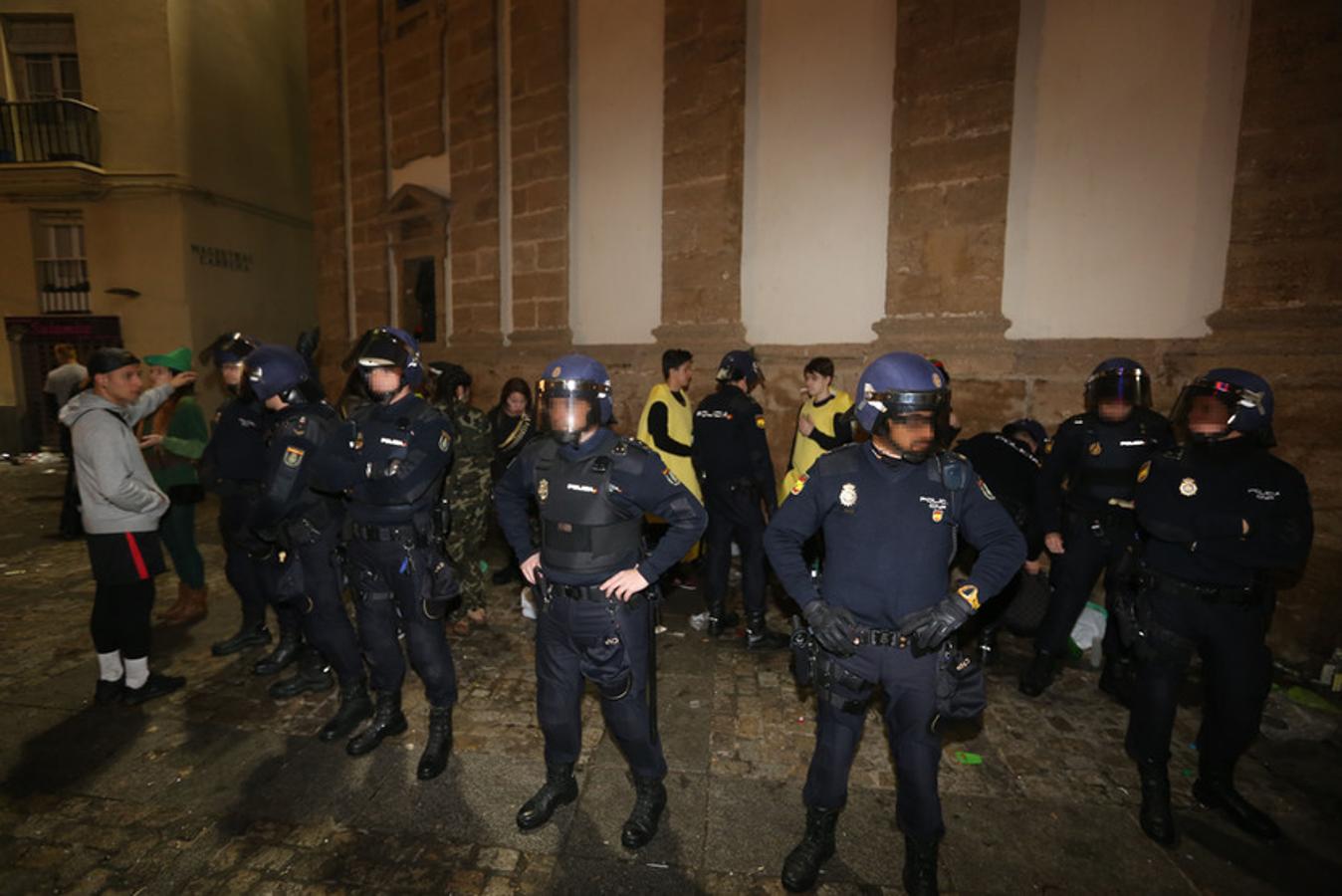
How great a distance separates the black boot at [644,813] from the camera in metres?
3.12

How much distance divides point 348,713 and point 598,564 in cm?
231

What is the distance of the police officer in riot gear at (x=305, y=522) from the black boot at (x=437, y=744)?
71cm

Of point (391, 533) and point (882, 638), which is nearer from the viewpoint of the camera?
point (882, 638)

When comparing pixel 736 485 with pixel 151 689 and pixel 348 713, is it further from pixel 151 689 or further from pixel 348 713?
pixel 151 689

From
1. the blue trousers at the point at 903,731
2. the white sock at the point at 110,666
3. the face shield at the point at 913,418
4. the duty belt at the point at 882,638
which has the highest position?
the face shield at the point at 913,418

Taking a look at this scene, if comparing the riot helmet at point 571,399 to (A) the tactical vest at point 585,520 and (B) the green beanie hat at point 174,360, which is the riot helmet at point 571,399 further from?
(B) the green beanie hat at point 174,360

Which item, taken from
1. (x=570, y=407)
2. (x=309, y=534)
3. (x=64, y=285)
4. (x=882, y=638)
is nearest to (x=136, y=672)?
(x=309, y=534)

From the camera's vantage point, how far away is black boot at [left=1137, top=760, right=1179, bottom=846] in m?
3.18

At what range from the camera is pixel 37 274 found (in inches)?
640

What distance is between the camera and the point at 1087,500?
443cm

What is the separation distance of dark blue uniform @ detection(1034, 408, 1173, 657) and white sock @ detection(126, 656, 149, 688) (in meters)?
6.36

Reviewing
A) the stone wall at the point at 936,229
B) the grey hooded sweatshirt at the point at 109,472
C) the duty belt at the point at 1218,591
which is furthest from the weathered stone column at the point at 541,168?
the duty belt at the point at 1218,591

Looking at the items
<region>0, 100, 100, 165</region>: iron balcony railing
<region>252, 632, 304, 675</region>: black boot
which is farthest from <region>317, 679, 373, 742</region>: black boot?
<region>0, 100, 100, 165</region>: iron balcony railing

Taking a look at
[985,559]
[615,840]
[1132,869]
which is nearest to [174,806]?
[615,840]
